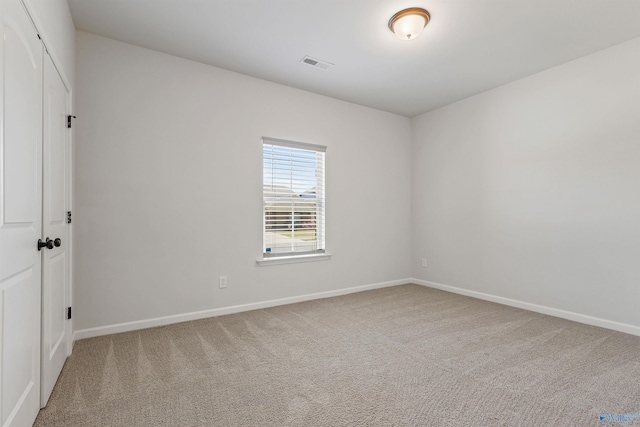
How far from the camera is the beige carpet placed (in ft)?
5.52

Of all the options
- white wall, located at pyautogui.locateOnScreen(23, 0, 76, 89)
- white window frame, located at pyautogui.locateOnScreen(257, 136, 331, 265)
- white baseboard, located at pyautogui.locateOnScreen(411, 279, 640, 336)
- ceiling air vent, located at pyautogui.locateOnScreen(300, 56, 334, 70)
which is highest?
ceiling air vent, located at pyautogui.locateOnScreen(300, 56, 334, 70)

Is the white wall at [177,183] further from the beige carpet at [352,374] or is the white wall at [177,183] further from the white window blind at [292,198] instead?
the beige carpet at [352,374]

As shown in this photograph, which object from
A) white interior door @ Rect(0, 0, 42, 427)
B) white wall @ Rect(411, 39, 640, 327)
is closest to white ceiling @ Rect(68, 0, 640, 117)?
white wall @ Rect(411, 39, 640, 327)

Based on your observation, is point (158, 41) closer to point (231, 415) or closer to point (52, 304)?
point (52, 304)

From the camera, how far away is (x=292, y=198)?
12.9ft

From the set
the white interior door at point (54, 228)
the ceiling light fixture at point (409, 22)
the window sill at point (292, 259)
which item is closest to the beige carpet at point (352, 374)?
the white interior door at point (54, 228)

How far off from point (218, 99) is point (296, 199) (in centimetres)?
149

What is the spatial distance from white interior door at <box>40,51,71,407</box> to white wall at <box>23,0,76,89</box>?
0.36 feet

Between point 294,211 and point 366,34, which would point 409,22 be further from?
point 294,211

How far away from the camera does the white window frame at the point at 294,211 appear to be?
12.2ft

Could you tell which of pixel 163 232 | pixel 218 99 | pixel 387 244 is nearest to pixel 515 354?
pixel 387 244

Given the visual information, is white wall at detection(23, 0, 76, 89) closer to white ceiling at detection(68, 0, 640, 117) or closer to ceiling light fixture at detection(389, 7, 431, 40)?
white ceiling at detection(68, 0, 640, 117)

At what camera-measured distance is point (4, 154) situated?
126 cm

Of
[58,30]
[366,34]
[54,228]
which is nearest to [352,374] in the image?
[54,228]
